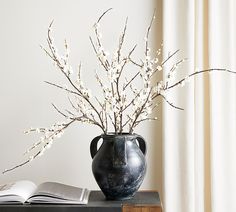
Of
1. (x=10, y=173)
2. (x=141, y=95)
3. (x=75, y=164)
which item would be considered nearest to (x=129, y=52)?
(x=141, y=95)

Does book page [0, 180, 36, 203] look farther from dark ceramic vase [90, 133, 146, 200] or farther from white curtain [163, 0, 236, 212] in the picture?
white curtain [163, 0, 236, 212]

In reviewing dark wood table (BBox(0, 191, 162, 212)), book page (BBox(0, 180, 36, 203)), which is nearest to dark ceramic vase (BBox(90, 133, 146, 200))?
dark wood table (BBox(0, 191, 162, 212))

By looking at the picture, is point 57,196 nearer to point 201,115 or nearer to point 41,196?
point 41,196

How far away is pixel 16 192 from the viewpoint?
7.25 feet

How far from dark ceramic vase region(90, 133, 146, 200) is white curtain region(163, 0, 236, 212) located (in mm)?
350

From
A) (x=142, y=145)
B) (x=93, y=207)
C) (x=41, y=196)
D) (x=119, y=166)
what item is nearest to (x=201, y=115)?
(x=142, y=145)

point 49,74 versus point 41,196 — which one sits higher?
point 49,74

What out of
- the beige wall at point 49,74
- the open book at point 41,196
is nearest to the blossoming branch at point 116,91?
the beige wall at point 49,74

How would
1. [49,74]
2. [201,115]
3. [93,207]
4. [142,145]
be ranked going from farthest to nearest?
[49,74] < [201,115] < [142,145] < [93,207]

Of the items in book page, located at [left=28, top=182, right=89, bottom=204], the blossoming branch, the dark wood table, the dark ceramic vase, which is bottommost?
the dark wood table

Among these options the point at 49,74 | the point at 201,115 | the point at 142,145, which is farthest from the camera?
the point at 49,74

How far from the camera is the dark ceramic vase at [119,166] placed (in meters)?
2.21

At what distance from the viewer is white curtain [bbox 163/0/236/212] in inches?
99.0

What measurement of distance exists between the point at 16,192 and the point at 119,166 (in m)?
0.44
